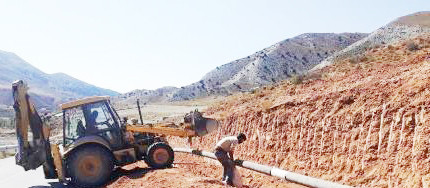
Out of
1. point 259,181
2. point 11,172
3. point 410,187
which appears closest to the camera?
point 410,187

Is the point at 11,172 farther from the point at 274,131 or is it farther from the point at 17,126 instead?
the point at 274,131

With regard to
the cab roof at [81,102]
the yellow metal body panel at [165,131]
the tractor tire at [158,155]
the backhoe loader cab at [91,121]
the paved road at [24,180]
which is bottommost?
the paved road at [24,180]

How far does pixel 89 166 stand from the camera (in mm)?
15867

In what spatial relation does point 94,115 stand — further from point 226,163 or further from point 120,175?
point 226,163

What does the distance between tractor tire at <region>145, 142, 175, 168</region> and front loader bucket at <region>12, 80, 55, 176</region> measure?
313 cm

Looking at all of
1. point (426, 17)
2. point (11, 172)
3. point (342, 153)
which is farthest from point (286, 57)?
point (342, 153)

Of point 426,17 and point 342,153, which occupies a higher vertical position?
point 426,17

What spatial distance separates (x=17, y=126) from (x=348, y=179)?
33.6ft

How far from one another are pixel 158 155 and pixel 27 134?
4.15m

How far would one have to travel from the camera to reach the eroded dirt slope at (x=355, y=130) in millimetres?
12641

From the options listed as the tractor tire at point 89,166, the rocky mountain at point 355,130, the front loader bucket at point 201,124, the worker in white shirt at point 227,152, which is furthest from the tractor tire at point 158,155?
the rocky mountain at point 355,130

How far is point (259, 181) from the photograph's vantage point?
16484 millimetres

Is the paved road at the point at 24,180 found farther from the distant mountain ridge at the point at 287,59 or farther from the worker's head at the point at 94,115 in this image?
the distant mountain ridge at the point at 287,59

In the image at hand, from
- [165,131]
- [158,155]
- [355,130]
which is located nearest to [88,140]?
[158,155]
